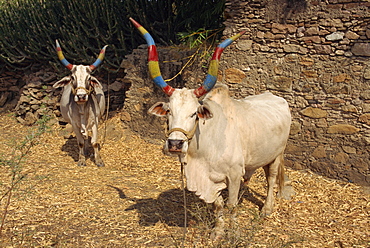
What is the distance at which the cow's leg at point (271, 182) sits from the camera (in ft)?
14.9

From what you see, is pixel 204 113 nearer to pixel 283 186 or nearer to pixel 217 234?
pixel 217 234

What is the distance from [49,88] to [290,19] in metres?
7.23

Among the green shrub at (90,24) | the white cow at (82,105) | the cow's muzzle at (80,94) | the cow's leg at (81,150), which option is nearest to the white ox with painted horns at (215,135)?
the cow's muzzle at (80,94)

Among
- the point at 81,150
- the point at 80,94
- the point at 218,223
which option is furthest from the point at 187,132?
the point at 81,150

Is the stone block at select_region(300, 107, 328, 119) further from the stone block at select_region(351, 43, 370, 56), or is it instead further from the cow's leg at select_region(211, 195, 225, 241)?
the cow's leg at select_region(211, 195, 225, 241)

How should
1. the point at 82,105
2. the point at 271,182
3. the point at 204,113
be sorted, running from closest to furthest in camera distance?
the point at 204,113
the point at 271,182
the point at 82,105

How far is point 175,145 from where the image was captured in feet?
10.2

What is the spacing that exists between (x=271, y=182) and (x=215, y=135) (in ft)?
4.68

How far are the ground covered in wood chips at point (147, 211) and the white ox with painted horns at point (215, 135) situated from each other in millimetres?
326

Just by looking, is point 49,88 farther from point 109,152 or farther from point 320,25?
point 320,25

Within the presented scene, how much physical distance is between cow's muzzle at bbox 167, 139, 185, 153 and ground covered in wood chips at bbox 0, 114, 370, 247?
525mm

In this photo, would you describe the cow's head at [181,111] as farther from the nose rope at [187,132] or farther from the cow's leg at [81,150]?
the cow's leg at [81,150]

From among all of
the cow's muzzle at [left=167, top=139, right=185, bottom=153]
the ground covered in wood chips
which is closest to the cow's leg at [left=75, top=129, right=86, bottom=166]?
the ground covered in wood chips

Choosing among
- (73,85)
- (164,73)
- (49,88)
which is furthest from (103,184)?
(49,88)
